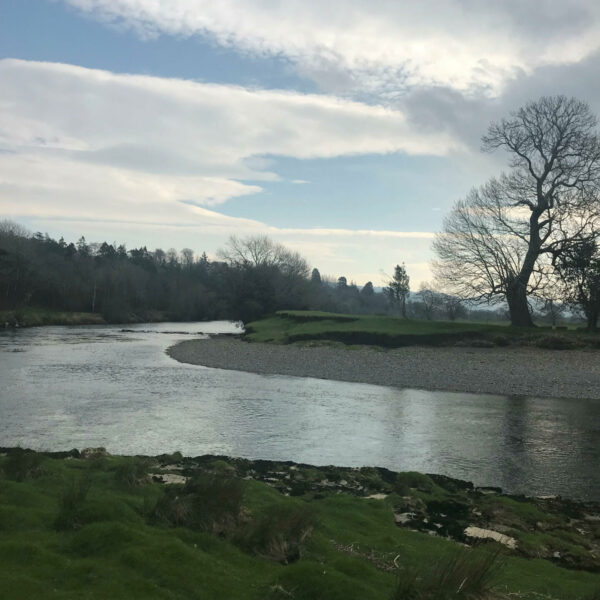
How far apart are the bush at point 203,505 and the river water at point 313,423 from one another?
6.49m

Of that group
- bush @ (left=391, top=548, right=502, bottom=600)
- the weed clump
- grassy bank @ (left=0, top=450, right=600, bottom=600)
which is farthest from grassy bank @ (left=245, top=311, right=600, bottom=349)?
bush @ (left=391, top=548, right=502, bottom=600)

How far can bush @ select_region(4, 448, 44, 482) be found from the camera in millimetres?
8312

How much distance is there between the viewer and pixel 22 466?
28.3 ft

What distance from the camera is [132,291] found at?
327 ft

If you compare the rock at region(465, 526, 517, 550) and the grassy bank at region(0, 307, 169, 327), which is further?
the grassy bank at region(0, 307, 169, 327)

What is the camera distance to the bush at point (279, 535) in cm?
594

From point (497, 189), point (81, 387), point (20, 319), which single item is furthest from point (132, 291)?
point (81, 387)

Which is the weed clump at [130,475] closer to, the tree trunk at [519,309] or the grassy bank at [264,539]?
the grassy bank at [264,539]

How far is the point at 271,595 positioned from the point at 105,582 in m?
1.30

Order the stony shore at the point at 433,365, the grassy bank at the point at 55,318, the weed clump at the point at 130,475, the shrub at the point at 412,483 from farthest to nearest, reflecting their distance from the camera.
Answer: the grassy bank at the point at 55,318
the stony shore at the point at 433,365
the shrub at the point at 412,483
the weed clump at the point at 130,475

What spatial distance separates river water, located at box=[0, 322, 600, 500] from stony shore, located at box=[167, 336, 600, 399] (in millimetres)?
2097

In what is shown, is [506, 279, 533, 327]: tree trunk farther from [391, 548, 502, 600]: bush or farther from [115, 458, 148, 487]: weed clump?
[391, 548, 502, 600]: bush

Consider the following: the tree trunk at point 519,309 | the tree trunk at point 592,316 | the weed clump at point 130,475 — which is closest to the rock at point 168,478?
the weed clump at point 130,475

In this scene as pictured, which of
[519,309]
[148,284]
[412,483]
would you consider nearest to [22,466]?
[412,483]
